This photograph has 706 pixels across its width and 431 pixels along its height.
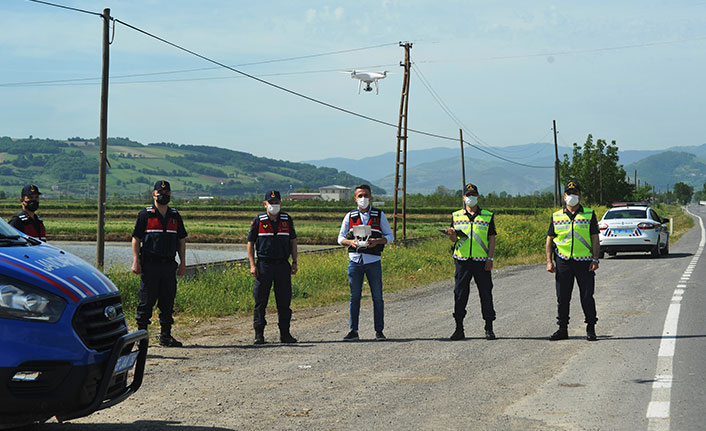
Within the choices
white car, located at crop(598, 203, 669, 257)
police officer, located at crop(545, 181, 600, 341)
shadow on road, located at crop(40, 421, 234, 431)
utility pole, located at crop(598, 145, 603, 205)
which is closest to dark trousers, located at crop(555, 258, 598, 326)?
police officer, located at crop(545, 181, 600, 341)

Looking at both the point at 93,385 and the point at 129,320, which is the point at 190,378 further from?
the point at 129,320

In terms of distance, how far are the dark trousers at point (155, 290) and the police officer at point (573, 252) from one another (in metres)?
4.97

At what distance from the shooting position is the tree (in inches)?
3782

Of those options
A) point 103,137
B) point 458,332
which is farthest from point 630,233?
point 103,137

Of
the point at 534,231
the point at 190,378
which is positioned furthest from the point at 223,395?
the point at 534,231

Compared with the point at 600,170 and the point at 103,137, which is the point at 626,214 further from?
the point at 600,170

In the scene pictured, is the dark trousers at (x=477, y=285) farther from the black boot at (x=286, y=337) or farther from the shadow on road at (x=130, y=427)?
the shadow on road at (x=130, y=427)

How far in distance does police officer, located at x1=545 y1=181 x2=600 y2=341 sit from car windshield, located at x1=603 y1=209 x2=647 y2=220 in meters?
15.1

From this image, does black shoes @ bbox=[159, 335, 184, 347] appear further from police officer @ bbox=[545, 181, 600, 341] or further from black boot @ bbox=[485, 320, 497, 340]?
police officer @ bbox=[545, 181, 600, 341]

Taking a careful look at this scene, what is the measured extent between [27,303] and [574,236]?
301 inches

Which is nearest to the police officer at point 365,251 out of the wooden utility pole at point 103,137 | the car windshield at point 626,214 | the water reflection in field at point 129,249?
the wooden utility pole at point 103,137

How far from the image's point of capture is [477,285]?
35.0ft

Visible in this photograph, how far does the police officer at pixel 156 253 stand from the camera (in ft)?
31.8

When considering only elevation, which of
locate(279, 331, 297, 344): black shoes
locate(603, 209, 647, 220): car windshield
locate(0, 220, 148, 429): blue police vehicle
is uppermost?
locate(603, 209, 647, 220): car windshield
